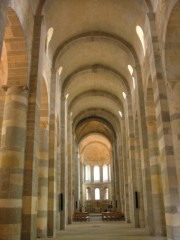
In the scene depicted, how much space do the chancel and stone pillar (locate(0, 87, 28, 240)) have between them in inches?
1.4

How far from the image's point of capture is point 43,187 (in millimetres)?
14953

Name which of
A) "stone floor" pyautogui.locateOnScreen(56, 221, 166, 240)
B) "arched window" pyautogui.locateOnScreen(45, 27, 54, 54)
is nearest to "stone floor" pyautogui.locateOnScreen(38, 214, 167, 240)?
"stone floor" pyautogui.locateOnScreen(56, 221, 166, 240)

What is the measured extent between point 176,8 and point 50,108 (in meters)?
9.94

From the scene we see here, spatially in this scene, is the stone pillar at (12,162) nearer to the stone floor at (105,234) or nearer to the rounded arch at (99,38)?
the stone floor at (105,234)

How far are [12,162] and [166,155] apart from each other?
244 inches

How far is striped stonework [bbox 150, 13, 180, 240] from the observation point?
986 centimetres

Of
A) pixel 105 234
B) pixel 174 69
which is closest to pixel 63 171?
pixel 105 234

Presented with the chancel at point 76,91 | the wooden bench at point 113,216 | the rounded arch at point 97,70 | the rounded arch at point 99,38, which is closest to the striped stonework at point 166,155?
the chancel at point 76,91

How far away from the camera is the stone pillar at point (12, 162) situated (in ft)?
29.9

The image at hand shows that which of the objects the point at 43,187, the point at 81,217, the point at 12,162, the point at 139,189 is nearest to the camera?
the point at 12,162

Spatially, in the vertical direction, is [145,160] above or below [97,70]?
below

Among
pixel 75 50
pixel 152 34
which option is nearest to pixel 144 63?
pixel 152 34

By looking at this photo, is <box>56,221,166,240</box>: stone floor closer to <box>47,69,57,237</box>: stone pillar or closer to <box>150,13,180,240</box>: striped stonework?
<box>47,69,57,237</box>: stone pillar

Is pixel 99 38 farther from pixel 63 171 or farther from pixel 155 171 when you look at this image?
pixel 63 171
